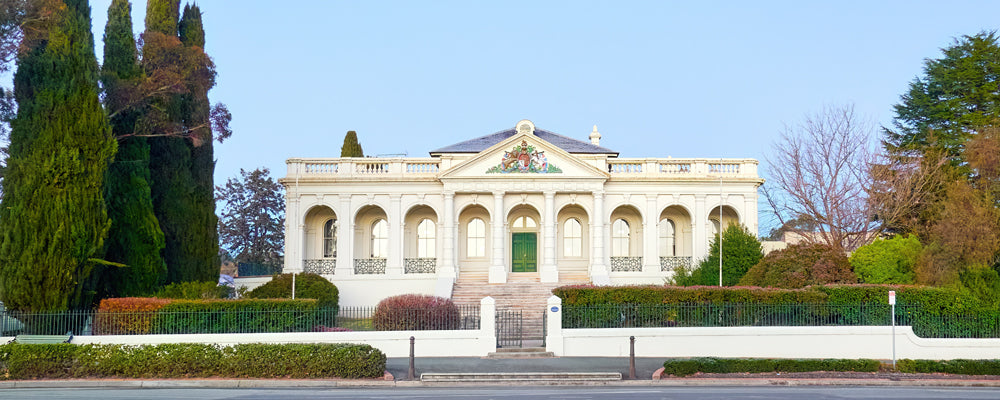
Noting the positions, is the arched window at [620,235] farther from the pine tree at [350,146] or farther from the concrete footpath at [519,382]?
the concrete footpath at [519,382]

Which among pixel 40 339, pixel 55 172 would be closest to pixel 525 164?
pixel 55 172

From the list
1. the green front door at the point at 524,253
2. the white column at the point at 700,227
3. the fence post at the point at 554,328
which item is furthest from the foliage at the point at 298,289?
the white column at the point at 700,227

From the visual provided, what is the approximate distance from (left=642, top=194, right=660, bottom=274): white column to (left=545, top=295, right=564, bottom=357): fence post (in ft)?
42.4

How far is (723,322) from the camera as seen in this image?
71.5 feet

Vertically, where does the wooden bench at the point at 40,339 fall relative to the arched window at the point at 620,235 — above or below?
below

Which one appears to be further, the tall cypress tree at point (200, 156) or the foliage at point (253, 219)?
the foliage at point (253, 219)

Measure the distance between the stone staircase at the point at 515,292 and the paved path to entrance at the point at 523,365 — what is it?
20.4 feet

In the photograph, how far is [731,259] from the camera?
2994cm

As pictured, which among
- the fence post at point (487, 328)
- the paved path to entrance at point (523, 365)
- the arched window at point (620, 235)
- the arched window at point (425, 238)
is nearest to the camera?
the paved path to entrance at point (523, 365)

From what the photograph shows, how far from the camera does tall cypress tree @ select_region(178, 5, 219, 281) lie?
88.6 ft

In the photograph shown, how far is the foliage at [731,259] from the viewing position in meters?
29.8

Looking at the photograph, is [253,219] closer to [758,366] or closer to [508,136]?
[508,136]

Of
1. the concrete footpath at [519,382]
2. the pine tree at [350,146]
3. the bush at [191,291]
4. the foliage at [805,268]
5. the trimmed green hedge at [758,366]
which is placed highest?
the pine tree at [350,146]

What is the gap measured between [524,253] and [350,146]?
12.4 m
